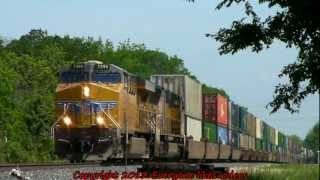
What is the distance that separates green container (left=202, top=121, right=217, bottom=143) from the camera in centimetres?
5519

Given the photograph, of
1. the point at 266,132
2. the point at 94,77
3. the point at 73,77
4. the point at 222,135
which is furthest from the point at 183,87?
the point at 266,132

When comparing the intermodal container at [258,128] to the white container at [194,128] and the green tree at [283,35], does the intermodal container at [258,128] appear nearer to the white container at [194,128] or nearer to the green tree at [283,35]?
the white container at [194,128]

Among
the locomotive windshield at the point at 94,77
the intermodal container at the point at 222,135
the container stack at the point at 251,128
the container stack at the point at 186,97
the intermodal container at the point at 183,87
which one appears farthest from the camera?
the container stack at the point at 251,128

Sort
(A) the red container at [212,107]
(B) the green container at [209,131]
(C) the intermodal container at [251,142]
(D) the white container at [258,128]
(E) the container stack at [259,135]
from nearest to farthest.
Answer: (B) the green container at [209,131] → (A) the red container at [212,107] → (C) the intermodal container at [251,142] → (E) the container stack at [259,135] → (D) the white container at [258,128]

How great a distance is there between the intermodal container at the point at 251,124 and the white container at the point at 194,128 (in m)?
21.8

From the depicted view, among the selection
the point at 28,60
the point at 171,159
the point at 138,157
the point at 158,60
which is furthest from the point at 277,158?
the point at 158,60

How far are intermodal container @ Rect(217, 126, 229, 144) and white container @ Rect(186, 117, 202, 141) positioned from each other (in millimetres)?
5827

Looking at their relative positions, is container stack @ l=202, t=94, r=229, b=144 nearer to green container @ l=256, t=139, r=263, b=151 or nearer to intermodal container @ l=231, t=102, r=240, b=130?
intermodal container @ l=231, t=102, r=240, b=130

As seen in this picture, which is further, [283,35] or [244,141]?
[244,141]

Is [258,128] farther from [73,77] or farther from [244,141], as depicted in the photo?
[73,77]

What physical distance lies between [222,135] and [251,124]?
16.9 meters

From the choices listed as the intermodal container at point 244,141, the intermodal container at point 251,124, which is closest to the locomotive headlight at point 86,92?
the intermodal container at point 244,141

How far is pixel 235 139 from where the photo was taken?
64938 millimetres

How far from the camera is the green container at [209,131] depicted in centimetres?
5519
